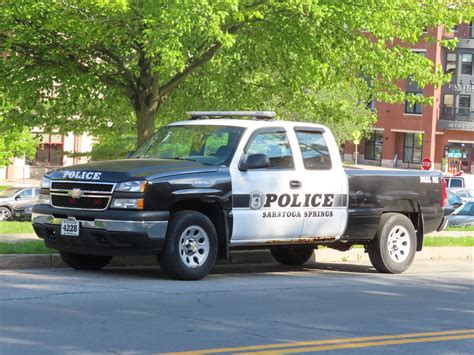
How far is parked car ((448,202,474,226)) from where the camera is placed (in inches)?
1187

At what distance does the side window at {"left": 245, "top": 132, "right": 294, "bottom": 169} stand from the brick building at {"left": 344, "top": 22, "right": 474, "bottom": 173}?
63130 mm

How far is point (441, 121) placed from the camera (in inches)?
3036

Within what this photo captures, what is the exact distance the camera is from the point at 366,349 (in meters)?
7.82

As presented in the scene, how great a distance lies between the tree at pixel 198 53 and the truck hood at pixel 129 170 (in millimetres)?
4354

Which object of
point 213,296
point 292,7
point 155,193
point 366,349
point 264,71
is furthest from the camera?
point 264,71

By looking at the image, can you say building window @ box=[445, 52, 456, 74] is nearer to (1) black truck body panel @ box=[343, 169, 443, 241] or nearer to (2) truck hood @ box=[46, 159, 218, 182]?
(1) black truck body panel @ box=[343, 169, 443, 241]

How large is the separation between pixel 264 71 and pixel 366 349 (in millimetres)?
14410

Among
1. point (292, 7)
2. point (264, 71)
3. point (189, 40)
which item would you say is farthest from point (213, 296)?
point (264, 71)

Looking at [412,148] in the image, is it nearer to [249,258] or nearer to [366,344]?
[249,258]

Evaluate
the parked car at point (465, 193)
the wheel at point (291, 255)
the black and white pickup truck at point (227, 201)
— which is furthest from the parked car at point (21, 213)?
the black and white pickup truck at point (227, 201)

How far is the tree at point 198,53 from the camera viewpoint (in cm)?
1672

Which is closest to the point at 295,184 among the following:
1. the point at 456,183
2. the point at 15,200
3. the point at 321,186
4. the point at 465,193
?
the point at 321,186

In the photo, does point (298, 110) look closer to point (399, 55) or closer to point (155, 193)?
point (399, 55)

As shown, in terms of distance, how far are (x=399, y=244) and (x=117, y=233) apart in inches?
188
